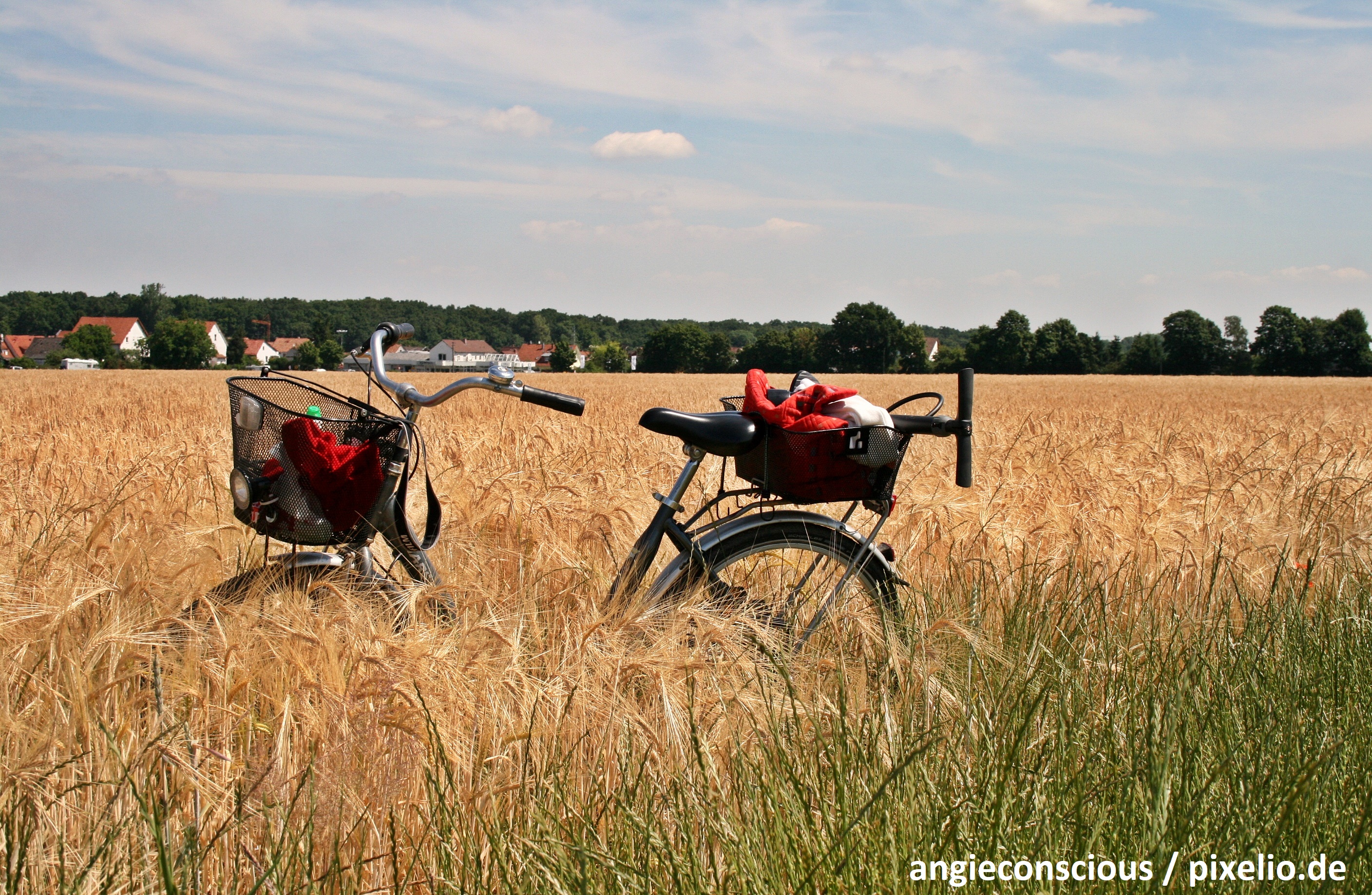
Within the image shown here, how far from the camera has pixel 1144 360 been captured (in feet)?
268

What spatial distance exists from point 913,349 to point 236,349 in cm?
7677

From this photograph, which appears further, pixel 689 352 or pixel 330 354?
pixel 689 352

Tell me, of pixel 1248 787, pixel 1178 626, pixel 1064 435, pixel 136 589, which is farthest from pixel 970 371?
pixel 1064 435

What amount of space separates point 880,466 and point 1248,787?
1164 millimetres

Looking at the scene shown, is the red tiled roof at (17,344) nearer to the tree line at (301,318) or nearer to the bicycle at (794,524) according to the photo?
the tree line at (301,318)

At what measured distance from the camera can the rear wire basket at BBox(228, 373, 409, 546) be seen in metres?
2.33

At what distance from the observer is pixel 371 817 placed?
174 centimetres

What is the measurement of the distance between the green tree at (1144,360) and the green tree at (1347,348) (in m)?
12.3

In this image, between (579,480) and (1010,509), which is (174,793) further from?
(1010,509)

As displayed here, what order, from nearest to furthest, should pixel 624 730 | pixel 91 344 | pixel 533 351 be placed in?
pixel 624 730 → pixel 91 344 → pixel 533 351

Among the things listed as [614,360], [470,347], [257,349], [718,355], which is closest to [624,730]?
[718,355]

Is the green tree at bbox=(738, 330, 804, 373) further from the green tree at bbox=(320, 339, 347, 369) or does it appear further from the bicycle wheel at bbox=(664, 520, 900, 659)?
the bicycle wheel at bbox=(664, 520, 900, 659)

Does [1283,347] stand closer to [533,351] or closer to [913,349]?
[913,349]

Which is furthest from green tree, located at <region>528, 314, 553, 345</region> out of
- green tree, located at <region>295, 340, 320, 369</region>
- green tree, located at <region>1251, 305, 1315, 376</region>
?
green tree, located at <region>1251, 305, 1315, 376</region>
